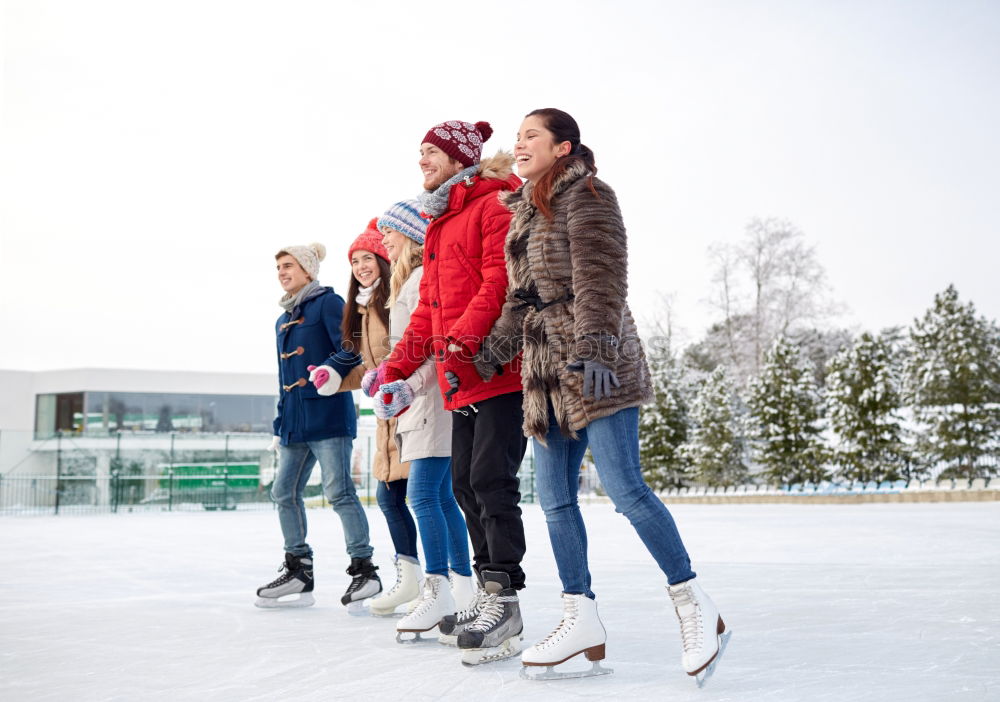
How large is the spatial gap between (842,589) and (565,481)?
215cm

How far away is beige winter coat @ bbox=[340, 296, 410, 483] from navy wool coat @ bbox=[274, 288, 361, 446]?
0.06m

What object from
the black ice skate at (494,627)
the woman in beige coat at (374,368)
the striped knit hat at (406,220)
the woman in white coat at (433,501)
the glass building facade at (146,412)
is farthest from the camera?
the glass building facade at (146,412)

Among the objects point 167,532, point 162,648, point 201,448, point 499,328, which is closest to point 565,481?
point 499,328

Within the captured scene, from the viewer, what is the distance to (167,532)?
10.4m

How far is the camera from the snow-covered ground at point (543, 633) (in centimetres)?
222

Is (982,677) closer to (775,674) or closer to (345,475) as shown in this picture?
(775,674)

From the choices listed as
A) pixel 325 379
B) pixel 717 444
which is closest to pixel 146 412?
pixel 717 444

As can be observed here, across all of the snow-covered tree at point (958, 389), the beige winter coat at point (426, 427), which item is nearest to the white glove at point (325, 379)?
the beige winter coat at point (426, 427)

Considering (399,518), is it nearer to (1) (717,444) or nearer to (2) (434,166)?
(2) (434,166)

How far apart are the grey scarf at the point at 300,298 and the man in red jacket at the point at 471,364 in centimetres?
131

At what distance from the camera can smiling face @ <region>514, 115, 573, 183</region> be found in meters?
2.67

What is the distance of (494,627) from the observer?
8.46ft

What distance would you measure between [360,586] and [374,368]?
0.92 meters

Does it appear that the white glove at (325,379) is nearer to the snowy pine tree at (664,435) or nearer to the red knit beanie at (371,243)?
the red knit beanie at (371,243)
